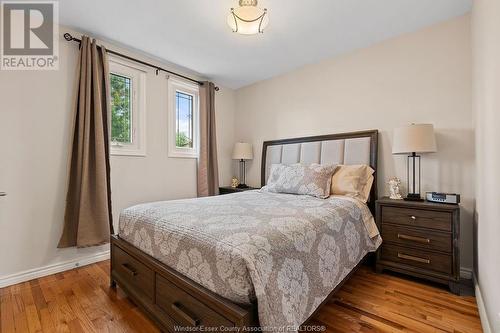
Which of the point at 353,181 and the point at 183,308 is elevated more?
the point at 353,181

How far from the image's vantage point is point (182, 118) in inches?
142

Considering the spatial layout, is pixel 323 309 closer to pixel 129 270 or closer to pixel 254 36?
pixel 129 270

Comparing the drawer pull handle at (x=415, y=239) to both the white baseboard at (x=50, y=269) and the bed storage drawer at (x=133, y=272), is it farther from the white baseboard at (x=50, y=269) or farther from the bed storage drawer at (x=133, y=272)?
the white baseboard at (x=50, y=269)

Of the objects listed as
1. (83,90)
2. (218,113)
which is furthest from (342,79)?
(83,90)

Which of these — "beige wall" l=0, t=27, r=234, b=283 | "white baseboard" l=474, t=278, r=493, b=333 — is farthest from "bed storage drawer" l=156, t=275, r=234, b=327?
"beige wall" l=0, t=27, r=234, b=283

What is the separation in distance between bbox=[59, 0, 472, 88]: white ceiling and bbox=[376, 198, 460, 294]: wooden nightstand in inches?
69.2

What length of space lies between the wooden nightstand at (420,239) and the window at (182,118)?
2614 millimetres

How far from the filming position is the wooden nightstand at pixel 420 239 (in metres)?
1.98

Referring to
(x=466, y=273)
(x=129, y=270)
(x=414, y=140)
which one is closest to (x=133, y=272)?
(x=129, y=270)

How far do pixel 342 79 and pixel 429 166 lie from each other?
141 centimetres

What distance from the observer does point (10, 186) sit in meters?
2.12

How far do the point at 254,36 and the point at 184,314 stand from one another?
263 cm

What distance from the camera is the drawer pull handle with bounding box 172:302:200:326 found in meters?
1.20

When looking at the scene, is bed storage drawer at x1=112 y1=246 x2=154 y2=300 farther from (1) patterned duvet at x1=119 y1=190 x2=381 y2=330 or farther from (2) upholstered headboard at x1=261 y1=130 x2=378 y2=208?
(2) upholstered headboard at x1=261 y1=130 x2=378 y2=208
